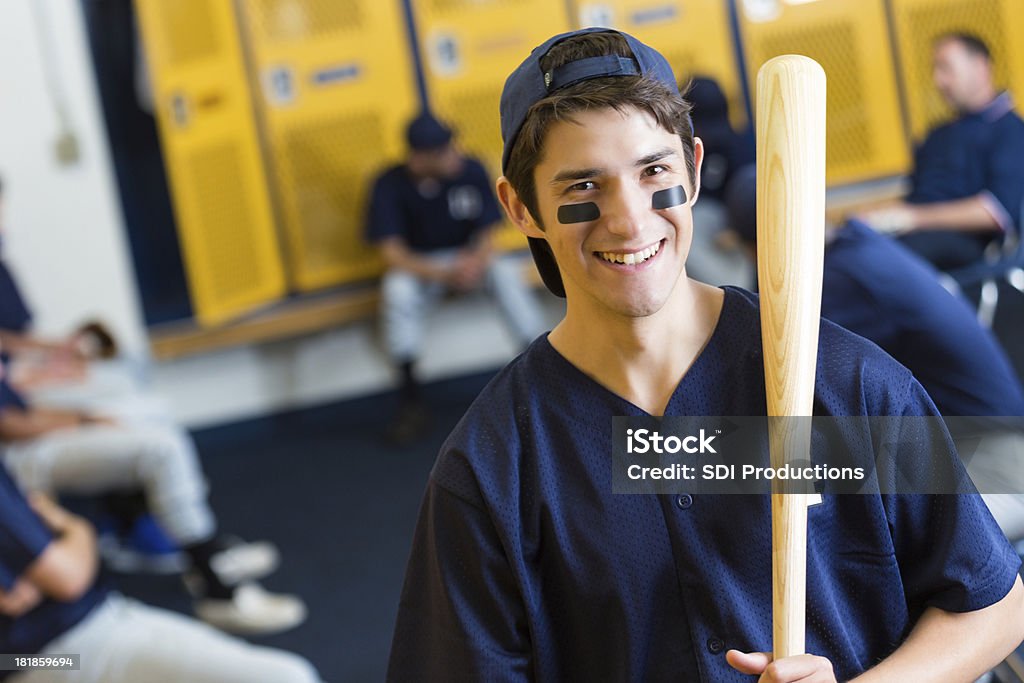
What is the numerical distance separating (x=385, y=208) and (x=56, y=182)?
3.59 feet

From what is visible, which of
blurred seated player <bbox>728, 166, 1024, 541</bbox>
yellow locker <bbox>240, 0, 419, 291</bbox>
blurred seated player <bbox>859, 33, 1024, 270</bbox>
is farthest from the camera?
yellow locker <bbox>240, 0, 419, 291</bbox>

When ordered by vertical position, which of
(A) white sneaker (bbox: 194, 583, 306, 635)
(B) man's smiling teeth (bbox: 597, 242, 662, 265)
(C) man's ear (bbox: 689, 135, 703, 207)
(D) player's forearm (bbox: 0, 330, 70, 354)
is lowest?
(A) white sneaker (bbox: 194, 583, 306, 635)

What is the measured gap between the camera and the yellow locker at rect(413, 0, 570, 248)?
12.2 feet

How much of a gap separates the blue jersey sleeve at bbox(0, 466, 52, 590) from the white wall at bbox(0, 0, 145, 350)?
2192 millimetres

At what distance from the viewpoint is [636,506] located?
0.91 m

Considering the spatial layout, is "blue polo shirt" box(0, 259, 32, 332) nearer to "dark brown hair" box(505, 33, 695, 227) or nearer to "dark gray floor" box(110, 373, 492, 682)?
"dark gray floor" box(110, 373, 492, 682)

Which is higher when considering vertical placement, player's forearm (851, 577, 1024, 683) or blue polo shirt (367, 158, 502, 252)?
→ blue polo shirt (367, 158, 502, 252)

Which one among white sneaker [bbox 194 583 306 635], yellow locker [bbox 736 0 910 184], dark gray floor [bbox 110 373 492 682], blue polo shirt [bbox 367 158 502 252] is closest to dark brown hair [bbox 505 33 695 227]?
yellow locker [bbox 736 0 910 184]

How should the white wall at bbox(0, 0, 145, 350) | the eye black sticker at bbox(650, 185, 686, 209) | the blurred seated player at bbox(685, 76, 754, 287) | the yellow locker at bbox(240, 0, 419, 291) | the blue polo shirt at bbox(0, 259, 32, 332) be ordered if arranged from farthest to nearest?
the yellow locker at bbox(240, 0, 419, 291) → the white wall at bbox(0, 0, 145, 350) → the blue polo shirt at bbox(0, 259, 32, 332) → the blurred seated player at bbox(685, 76, 754, 287) → the eye black sticker at bbox(650, 185, 686, 209)

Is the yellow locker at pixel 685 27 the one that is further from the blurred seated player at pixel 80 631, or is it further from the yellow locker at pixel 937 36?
the blurred seated player at pixel 80 631

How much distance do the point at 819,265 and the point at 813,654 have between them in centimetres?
32

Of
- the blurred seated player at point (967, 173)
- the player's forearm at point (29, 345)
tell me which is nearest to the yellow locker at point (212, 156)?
the player's forearm at point (29, 345)

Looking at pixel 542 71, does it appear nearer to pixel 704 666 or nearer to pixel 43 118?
pixel 704 666

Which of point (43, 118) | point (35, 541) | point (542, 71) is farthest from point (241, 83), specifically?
point (542, 71)
